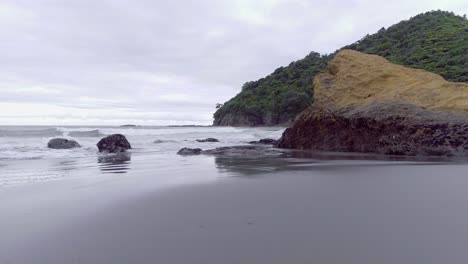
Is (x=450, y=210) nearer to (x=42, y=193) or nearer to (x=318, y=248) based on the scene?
(x=318, y=248)

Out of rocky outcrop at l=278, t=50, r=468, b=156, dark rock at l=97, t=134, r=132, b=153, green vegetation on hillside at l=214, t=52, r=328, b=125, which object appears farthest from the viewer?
green vegetation on hillside at l=214, t=52, r=328, b=125

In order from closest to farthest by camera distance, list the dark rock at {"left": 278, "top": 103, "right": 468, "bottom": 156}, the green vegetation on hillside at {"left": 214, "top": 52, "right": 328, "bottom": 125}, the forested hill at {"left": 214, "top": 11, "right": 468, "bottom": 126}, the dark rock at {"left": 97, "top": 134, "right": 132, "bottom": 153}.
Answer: the dark rock at {"left": 278, "top": 103, "right": 468, "bottom": 156} → the dark rock at {"left": 97, "top": 134, "right": 132, "bottom": 153} → the forested hill at {"left": 214, "top": 11, "right": 468, "bottom": 126} → the green vegetation on hillside at {"left": 214, "top": 52, "right": 328, "bottom": 125}

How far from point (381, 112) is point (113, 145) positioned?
9598 millimetres

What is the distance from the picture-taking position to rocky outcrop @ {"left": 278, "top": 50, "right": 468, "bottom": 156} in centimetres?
942

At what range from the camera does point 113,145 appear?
1460cm

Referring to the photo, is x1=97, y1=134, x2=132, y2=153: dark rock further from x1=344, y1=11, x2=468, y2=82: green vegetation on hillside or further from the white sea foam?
x1=344, y1=11, x2=468, y2=82: green vegetation on hillside

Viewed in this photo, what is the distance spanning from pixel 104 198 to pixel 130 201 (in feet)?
1.41

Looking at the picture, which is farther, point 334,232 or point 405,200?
point 405,200

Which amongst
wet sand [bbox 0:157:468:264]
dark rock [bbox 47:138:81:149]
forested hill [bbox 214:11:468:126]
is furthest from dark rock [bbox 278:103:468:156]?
forested hill [bbox 214:11:468:126]

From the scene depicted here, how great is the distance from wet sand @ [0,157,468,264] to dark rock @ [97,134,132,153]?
9080 millimetres

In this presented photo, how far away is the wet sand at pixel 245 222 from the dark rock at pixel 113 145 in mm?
9080

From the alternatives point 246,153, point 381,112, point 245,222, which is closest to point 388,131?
point 381,112

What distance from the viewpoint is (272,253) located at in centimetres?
264

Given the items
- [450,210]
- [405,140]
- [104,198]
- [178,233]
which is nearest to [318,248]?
[178,233]
